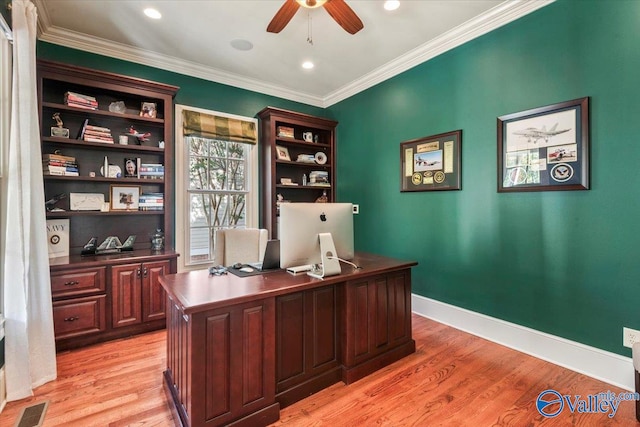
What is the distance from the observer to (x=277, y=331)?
1.78m

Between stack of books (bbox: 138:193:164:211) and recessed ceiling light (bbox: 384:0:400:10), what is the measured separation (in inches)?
115

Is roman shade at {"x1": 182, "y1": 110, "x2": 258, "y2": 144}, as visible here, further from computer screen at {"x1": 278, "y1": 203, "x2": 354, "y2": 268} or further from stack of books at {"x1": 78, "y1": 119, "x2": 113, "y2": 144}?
computer screen at {"x1": 278, "y1": 203, "x2": 354, "y2": 268}

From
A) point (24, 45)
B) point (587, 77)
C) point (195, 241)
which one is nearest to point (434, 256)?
point (587, 77)

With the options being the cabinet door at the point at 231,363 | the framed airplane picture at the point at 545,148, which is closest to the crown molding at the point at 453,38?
the framed airplane picture at the point at 545,148

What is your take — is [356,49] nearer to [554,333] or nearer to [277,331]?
[277,331]

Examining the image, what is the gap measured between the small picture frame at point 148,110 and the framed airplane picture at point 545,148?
11.4ft

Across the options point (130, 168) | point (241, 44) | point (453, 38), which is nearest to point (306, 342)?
point (130, 168)

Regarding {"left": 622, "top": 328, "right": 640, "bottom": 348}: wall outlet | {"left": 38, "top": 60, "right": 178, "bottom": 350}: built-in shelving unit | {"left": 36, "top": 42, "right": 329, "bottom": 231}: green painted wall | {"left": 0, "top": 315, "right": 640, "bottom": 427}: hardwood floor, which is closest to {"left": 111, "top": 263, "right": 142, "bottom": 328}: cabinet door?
{"left": 38, "top": 60, "right": 178, "bottom": 350}: built-in shelving unit

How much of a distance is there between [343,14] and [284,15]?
44 cm

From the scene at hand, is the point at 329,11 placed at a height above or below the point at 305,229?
above

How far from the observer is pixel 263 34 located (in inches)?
114

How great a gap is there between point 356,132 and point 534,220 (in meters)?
2.50

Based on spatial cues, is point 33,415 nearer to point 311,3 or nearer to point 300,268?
point 300,268

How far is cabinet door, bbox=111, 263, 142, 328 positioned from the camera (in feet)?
8.74
